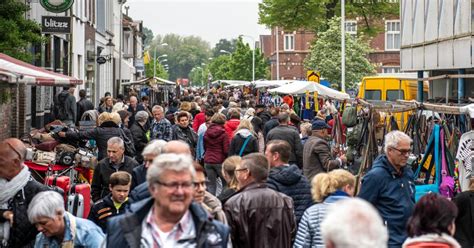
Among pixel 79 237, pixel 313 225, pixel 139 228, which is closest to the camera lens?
pixel 139 228

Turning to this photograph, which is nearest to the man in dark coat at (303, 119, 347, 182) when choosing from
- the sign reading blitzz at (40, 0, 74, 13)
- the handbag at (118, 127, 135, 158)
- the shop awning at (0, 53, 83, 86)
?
the handbag at (118, 127, 135, 158)

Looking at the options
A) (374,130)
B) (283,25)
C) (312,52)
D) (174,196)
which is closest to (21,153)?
(174,196)

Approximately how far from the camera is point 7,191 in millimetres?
7930

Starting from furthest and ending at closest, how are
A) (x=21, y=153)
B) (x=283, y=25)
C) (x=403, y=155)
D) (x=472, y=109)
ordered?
(x=283, y=25), (x=472, y=109), (x=403, y=155), (x=21, y=153)

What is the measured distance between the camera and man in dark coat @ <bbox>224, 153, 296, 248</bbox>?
332 inches

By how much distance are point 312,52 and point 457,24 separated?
30.8 meters

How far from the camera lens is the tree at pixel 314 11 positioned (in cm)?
5272

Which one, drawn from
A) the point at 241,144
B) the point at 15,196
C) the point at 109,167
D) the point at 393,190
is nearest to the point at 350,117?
the point at 241,144

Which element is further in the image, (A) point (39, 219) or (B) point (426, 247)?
(A) point (39, 219)

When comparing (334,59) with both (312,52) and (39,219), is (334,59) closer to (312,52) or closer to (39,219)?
(312,52)

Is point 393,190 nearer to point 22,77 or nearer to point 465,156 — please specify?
point 465,156

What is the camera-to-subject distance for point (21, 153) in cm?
819

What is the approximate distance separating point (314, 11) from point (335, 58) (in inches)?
147

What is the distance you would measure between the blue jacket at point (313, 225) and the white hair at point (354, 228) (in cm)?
340
